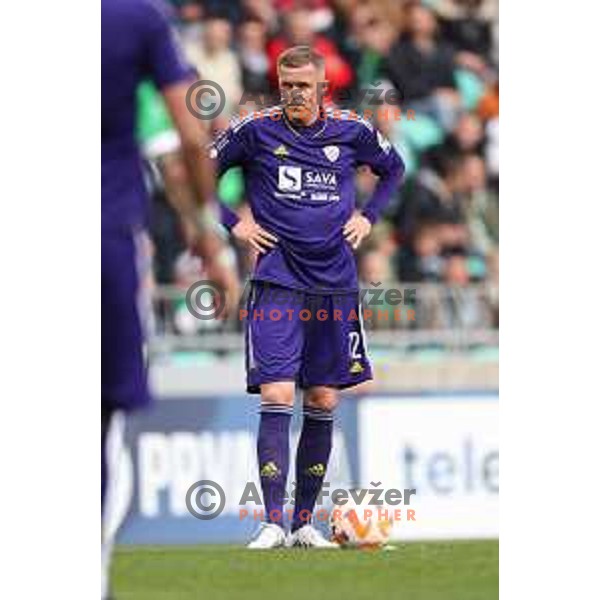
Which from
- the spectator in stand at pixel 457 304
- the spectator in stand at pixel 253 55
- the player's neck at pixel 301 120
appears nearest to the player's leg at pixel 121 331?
the player's neck at pixel 301 120

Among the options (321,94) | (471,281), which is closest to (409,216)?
(471,281)

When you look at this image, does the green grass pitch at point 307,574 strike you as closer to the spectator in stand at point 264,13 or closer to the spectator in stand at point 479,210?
the spectator in stand at point 479,210

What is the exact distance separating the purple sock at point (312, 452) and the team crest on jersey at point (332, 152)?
1.30 metres

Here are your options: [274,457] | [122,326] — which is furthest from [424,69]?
[122,326]

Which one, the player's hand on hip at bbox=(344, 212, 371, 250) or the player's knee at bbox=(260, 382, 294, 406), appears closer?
the player's knee at bbox=(260, 382, 294, 406)

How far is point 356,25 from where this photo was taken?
14.8m

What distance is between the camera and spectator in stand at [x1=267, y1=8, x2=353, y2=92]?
13.3 metres

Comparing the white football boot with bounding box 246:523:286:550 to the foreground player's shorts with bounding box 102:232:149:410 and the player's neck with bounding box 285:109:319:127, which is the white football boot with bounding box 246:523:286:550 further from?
the foreground player's shorts with bounding box 102:232:149:410

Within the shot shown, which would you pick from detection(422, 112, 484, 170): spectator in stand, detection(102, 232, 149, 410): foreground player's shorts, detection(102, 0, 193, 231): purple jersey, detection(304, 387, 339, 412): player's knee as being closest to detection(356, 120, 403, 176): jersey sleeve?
detection(304, 387, 339, 412): player's knee

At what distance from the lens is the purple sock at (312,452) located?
10578mm

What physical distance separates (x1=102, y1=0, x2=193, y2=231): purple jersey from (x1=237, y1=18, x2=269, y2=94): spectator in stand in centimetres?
522

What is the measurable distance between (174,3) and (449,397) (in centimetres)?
345
